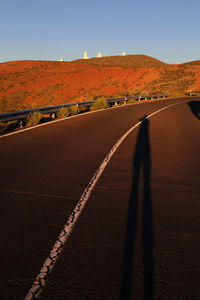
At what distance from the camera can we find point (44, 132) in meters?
14.1

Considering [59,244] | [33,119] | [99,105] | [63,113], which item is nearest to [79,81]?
[99,105]

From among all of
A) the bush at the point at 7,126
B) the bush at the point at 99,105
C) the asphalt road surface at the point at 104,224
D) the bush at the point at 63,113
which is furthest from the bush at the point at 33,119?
the bush at the point at 99,105

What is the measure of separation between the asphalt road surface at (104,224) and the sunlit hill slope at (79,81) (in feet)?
191

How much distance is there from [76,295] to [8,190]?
355 cm

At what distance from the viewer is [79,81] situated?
302ft

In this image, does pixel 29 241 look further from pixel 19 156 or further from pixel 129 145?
pixel 129 145

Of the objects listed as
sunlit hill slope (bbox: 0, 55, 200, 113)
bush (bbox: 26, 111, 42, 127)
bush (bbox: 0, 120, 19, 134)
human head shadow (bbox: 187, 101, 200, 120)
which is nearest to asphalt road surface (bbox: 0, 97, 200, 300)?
bush (bbox: 0, 120, 19, 134)

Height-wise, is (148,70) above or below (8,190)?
above

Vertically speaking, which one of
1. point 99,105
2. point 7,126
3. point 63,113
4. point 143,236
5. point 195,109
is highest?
point 99,105

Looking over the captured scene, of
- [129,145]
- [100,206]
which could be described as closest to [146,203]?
[100,206]

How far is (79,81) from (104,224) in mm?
90025

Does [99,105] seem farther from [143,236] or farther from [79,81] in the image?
[79,81]

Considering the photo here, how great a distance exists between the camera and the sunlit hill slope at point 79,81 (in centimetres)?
7600

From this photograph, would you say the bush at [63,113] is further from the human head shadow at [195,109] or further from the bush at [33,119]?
the human head shadow at [195,109]
